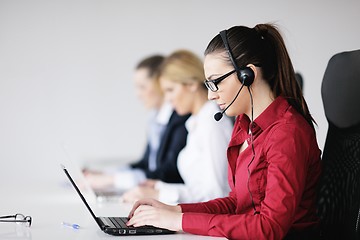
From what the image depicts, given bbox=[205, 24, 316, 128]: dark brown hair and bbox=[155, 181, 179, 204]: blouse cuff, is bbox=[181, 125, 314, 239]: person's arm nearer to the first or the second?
bbox=[205, 24, 316, 128]: dark brown hair

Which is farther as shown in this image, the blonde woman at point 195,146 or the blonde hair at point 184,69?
the blonde hair at point 184,69

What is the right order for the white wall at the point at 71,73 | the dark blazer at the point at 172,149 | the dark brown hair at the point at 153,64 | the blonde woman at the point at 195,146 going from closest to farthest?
the blonde woman at the point at 195,146 → the dark blazer at the point at 172,149 → the dark brown hair at the point at 153,64 → the white wall at the point at 71,73

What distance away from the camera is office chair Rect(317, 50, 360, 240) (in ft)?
6.08

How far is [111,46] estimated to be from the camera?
5.82 metres

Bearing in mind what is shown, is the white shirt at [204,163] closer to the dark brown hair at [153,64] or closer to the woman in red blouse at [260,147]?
the woman in red blouse at [260,147]

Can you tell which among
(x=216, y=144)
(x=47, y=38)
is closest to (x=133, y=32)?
(x=47, y=38)

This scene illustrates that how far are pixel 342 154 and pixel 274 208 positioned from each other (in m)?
0.39

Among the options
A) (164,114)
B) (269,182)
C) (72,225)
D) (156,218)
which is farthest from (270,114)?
(164,114)

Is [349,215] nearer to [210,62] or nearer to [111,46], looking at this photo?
[210,62]

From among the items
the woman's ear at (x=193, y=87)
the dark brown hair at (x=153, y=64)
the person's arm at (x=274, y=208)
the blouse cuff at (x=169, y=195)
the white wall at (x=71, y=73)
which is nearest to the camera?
the person's arm at (x=274, y=208)

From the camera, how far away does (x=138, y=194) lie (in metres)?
2.50

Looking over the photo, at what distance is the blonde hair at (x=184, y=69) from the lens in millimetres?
3564

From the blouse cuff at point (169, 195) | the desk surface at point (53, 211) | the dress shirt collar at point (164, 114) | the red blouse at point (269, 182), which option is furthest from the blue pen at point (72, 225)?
the dress shirt collar at point (164, 114)

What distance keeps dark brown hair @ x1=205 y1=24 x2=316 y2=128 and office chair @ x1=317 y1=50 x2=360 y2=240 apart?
A: 0.12 m
